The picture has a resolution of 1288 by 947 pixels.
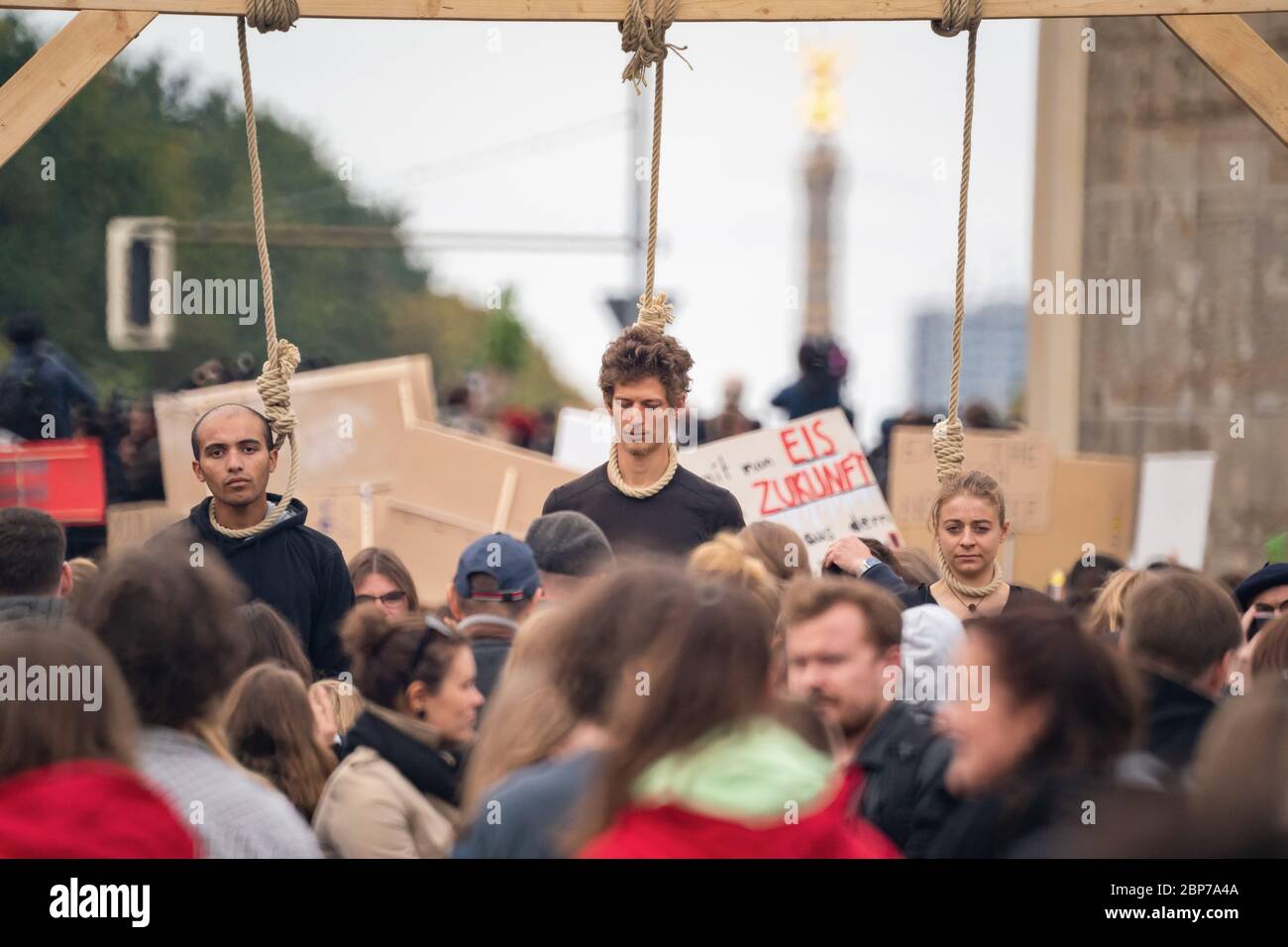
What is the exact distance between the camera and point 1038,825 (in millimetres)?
3223

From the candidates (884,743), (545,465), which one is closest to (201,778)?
(884,743)

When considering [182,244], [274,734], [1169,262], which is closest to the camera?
[274,734]

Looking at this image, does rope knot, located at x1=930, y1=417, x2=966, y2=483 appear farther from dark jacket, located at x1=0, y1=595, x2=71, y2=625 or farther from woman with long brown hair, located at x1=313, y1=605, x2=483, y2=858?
dark jacket, located at x1=0, y1=595, x2=71, y2=625

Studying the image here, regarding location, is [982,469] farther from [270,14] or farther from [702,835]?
[702,835]

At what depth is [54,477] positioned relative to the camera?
8.87 meters

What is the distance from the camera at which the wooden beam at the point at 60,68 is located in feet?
17.9

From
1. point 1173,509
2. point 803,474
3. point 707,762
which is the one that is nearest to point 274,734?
point 707,762

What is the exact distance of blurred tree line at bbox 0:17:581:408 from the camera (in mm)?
28844

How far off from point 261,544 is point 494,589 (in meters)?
1.15

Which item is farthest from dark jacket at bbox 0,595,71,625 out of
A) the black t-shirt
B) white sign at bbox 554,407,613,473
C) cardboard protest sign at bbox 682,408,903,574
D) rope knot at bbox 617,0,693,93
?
white sign at bbox 554,407,613,473

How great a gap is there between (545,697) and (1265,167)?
9876 mm

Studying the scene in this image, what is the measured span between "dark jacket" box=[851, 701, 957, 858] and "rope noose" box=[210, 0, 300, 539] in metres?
2.34

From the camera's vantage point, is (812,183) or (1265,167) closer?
(1265,167)
